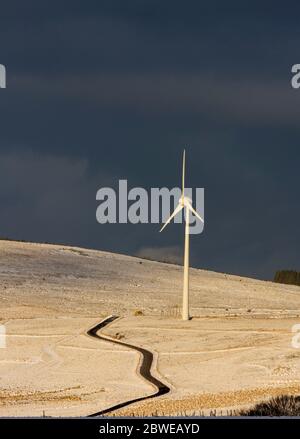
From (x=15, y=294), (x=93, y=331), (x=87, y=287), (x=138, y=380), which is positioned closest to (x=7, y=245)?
(x=87, y=287)

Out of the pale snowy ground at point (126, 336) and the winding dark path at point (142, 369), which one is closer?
the winding dark path at point (142, 369)

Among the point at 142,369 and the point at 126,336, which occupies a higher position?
the point at 126,336

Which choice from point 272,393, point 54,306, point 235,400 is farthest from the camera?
point 54,306

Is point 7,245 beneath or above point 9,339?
above

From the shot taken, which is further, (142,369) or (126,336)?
(126,336)

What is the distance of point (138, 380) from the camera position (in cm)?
2994

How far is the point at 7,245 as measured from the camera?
3575 inches

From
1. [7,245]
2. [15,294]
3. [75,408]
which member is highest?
[7,245]

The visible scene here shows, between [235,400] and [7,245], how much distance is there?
71.0m

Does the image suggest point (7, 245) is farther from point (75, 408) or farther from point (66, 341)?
point (75, 408)

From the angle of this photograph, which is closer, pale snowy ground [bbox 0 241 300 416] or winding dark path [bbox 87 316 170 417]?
winding dark path [bbox 87 316 170 417]
